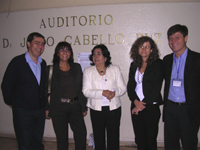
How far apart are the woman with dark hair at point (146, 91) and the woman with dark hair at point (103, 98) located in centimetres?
23

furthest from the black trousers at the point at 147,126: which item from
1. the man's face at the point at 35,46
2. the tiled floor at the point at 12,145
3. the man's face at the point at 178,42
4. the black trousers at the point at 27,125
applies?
the man's face at the point at 35,46

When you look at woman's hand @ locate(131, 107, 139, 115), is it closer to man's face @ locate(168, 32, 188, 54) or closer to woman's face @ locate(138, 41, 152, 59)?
woman's face @ locate(138, 41, 152, 59)

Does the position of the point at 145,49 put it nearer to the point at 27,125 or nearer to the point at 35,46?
the point at 35,46

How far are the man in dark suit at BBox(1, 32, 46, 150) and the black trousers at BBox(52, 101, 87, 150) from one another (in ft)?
1.08

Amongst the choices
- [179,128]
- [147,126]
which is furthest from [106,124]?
[179,128]

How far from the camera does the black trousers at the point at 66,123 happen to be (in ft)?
6.92

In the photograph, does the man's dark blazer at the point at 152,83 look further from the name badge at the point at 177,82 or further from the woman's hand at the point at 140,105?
the name badge at the point at 177,82

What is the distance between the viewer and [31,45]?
7.11 feet

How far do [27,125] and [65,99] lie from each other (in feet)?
2.12

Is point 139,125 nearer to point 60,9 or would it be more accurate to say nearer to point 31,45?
point 31,45

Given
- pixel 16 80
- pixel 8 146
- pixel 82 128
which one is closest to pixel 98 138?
pixel 82 128

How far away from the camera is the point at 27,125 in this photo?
2.12m

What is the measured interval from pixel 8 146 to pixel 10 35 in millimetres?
2272

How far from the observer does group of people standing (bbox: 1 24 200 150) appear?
74.0 inches
